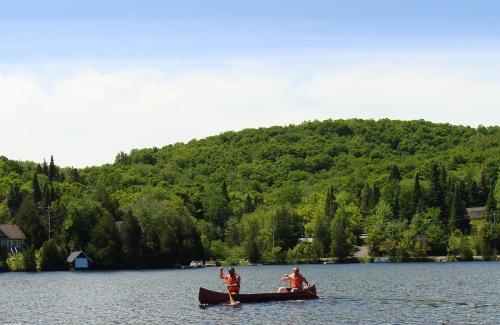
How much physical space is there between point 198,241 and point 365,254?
1647 inches

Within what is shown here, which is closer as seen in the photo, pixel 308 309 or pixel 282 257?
pixel 308 309

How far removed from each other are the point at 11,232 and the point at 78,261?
2901cm

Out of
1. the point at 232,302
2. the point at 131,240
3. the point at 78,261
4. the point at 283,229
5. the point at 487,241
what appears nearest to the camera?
the point at 232,302

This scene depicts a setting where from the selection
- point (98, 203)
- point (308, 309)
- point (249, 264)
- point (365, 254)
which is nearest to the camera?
point (308, 309)

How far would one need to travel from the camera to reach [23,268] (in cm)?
13812

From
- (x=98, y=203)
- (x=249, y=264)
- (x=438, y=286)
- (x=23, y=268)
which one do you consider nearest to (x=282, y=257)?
(x=249, y=264)

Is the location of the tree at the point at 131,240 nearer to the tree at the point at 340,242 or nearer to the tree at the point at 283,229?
the tree at the point at 283,229

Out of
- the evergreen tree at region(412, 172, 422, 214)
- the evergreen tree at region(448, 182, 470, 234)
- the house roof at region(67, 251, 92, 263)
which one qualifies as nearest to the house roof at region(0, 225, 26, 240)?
the house roof at region(67, 251, 92, 263)

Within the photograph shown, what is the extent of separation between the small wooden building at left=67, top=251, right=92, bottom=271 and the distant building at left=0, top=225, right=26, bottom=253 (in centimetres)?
2259

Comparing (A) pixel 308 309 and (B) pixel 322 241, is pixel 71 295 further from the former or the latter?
(B) pixel 322 241

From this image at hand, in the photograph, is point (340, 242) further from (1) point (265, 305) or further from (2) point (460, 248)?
(1) point (265, 305)

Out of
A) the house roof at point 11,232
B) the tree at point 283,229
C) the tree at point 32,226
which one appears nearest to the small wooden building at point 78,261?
the tree at point 32,226

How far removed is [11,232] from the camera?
161 metres

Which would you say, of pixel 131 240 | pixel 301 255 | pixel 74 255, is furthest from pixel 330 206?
pixel 74 255
